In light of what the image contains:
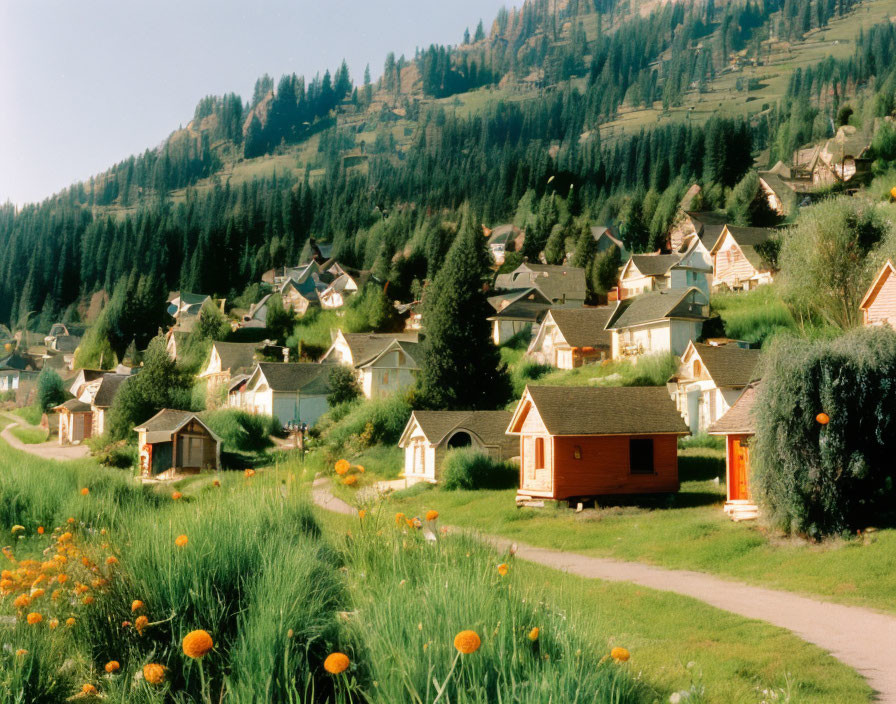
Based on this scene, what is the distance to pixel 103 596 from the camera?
22.5 ft

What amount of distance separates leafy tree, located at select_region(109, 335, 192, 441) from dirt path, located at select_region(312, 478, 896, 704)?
159ft

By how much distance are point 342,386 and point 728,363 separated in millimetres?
32093

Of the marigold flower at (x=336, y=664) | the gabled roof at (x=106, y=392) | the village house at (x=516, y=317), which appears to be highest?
the village house at (x=516, y=317)

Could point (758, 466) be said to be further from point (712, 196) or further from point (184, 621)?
point (712, 196)

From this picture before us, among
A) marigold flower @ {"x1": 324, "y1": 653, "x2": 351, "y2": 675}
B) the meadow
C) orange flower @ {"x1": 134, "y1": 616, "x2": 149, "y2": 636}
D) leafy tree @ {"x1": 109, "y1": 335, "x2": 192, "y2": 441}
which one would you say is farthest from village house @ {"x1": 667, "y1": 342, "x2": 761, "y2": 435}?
leafy tree @ {"x1": 109, "y1": 335, "x2": 192, "y2": 441}

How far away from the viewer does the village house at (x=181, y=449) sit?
51375 mm

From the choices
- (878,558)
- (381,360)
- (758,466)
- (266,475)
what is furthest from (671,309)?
(266,475)

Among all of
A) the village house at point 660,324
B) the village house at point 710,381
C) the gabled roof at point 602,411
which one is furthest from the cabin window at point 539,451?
the village house at point 660,324

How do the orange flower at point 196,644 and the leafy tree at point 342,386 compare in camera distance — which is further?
the leafy tree at point 342,386

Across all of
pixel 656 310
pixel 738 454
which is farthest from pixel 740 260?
pixel 738 454

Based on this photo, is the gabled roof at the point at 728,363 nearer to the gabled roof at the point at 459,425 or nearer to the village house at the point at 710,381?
the village house at the point at 710,381

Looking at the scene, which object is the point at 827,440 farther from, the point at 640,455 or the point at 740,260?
the point at 740,260

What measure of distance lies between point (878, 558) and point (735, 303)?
47.7 meters

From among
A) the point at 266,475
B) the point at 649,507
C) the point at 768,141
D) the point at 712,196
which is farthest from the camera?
the point at 768,141
